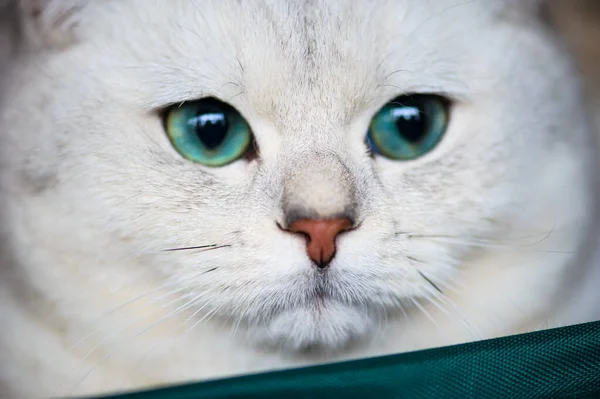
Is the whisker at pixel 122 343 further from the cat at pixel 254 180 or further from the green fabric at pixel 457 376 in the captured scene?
the green fabric at pixel 457 376

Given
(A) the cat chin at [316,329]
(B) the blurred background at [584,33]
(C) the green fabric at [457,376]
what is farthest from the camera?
(B) the blurred background at [584,33]

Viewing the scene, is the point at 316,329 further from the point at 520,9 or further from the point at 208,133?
the point at 520,9

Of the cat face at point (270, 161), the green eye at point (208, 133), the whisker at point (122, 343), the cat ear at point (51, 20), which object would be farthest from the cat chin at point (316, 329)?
the cat ear at point (51, 20)

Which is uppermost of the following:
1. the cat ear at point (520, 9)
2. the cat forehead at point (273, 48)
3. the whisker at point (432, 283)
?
the cat ear at point (520, 9)

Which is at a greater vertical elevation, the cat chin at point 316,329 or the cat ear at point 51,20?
the cat ear at point 51,20

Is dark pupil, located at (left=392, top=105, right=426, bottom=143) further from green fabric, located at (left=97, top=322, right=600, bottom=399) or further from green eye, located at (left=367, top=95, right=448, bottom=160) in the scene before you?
green fabric, located at (left=97, top=322, right=600, bottom=399)

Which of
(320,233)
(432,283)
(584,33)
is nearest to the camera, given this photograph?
(320,233)

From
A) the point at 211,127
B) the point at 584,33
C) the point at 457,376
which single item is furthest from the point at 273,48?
the point at 584,33

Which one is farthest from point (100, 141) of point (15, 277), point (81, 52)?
point (15, 277)
